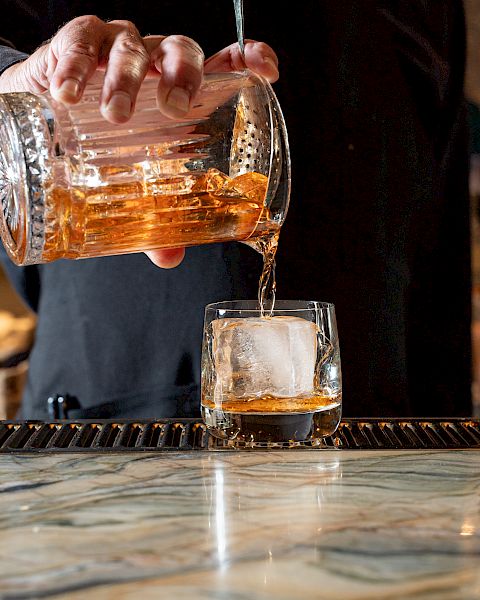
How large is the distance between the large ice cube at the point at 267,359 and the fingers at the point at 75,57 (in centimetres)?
29

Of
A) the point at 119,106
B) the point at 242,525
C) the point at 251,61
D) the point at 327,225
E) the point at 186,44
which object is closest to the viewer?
the point at 242,525

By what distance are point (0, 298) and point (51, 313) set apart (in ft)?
5.84

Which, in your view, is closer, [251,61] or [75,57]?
[75,57]

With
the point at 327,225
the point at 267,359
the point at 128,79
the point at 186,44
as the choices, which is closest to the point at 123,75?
the point at 128,79

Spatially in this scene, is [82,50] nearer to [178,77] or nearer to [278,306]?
[178,77]

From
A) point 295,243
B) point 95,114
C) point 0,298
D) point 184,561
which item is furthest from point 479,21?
point 0,298

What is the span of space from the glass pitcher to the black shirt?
1.71ft

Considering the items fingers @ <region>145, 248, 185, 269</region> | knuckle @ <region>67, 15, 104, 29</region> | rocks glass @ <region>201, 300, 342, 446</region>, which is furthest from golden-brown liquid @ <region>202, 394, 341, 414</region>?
knuckle @ <region>67, 15, 104, 29</region>

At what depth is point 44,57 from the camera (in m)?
1.01

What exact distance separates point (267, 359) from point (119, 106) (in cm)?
29

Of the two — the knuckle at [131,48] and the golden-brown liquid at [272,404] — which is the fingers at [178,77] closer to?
the knuckle at [131,48]

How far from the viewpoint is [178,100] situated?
2.80 feet

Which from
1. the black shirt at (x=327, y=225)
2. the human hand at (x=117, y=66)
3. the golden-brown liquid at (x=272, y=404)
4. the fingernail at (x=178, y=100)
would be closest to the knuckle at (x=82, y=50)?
the human hand at (x=117, y=66)

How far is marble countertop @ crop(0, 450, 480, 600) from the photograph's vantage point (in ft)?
1.91
